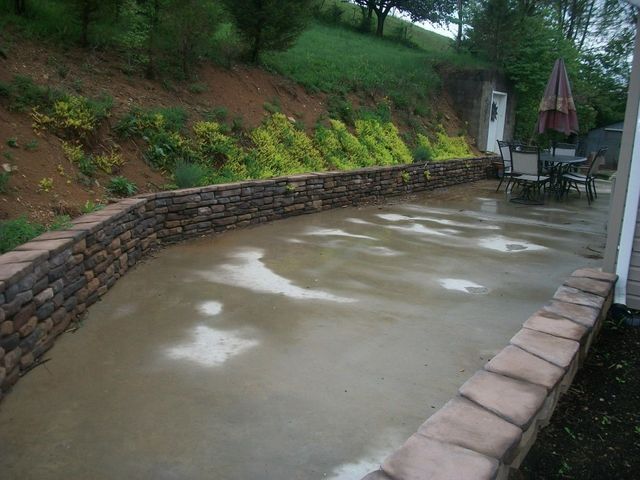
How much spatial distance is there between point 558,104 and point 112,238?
9.18m

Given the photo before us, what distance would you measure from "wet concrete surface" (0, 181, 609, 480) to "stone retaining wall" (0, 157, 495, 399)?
168 mm

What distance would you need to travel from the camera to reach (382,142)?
37.1 ft

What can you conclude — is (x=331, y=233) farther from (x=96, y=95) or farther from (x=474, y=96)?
(x=474, y=96)

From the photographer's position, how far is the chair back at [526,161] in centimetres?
985

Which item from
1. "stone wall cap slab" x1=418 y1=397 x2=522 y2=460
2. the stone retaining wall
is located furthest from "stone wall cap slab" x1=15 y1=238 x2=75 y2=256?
"stone wall cap slab" x1=418 y1=397 x2=522 y2=460

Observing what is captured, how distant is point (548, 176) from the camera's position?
10703 mm

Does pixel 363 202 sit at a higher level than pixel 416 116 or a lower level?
lower

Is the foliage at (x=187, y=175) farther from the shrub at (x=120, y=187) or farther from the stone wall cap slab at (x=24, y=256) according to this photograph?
the stone wall cap slab at (x=24, y=256)

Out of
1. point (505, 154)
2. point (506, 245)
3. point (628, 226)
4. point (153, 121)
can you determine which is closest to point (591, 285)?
point (628, 226)

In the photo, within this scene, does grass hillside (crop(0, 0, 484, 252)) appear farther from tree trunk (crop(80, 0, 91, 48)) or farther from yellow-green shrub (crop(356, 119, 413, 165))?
tree trunk (crop(80, 0, 91, 48))

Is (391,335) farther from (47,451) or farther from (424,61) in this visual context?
(424,61)

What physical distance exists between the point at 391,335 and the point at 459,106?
1345cm

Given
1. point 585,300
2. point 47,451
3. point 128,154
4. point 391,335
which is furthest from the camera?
point 128,154

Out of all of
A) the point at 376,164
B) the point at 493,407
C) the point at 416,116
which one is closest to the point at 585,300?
the point at 493,407
